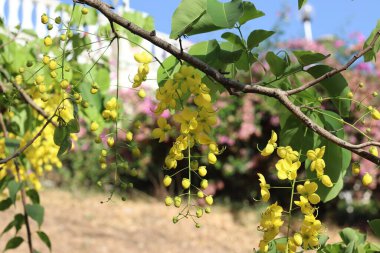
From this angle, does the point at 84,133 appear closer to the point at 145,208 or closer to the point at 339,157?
the point at 145,208

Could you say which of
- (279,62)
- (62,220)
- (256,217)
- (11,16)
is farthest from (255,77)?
(279,62)

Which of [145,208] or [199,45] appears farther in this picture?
[145,208]

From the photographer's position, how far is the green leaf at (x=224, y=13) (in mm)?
786

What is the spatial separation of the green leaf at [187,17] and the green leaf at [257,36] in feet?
0.22

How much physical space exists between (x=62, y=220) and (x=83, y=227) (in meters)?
0.19

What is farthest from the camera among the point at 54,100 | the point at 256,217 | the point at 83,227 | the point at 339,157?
the point at 256,217

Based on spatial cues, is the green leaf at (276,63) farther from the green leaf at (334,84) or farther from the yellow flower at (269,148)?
the yellow flower at (269,148)

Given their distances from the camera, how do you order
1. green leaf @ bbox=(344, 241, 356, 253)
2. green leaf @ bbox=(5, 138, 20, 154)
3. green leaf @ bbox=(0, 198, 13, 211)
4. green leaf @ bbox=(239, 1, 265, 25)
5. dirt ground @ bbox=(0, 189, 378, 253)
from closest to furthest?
green leaf @ bbox=(239, 1, 265, 25) < green leaf @ bbox=(344, 241, 356, 253) < green leaf @ bbox=(5, 138, 20, 154) < green leaf @ bbox=(0, 198, 13, 211) < dirt ground @ bbox=(0, 189, 378, 253)

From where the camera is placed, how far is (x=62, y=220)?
185 inches

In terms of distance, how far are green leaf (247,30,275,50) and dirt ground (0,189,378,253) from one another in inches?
125

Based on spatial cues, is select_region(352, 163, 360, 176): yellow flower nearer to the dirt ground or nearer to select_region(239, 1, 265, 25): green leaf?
select_region(239, 1, 265, 25): green leaf

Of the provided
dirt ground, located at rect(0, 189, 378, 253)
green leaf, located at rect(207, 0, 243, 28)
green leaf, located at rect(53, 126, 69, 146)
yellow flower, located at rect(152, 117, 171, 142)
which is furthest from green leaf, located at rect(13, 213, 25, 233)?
dirt ground, located at rect(0, 189, 378, 253)

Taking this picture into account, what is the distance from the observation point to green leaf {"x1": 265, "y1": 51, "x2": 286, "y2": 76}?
88cm

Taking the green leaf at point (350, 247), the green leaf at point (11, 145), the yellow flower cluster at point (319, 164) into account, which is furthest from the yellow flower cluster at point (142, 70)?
the green leaf at point (11, 145)
